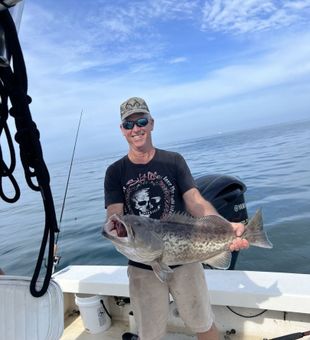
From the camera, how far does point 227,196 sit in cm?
481

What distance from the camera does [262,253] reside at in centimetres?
674

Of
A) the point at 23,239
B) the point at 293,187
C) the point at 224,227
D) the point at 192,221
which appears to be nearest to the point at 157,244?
the point at 192,221

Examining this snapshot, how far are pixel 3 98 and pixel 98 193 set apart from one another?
52.8ft

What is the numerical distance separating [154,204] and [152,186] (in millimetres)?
160

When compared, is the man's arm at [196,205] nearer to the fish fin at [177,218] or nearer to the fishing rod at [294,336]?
the fish fin at [177,218]

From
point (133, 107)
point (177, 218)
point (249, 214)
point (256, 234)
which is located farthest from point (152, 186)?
point (249, 214)

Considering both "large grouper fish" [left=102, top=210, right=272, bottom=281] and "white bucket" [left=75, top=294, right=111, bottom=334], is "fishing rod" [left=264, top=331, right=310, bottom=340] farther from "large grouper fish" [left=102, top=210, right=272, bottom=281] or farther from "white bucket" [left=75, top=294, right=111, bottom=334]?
"white bucket" [left=75, top=294, right=111, bottom=334]

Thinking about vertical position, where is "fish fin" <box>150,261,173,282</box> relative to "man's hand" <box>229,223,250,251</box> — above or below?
below

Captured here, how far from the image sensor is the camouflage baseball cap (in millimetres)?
3018

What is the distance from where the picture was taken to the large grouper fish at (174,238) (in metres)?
2.56

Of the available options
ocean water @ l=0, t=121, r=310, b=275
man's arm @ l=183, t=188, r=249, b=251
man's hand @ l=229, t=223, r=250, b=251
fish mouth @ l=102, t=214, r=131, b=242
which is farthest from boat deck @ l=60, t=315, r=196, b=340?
ocean water @ l=0, t=121, r=310, b=275

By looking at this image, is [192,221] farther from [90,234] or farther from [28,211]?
[28,211]

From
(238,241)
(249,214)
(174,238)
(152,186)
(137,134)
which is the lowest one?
(249,214)

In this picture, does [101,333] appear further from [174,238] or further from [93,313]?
[174,238]
